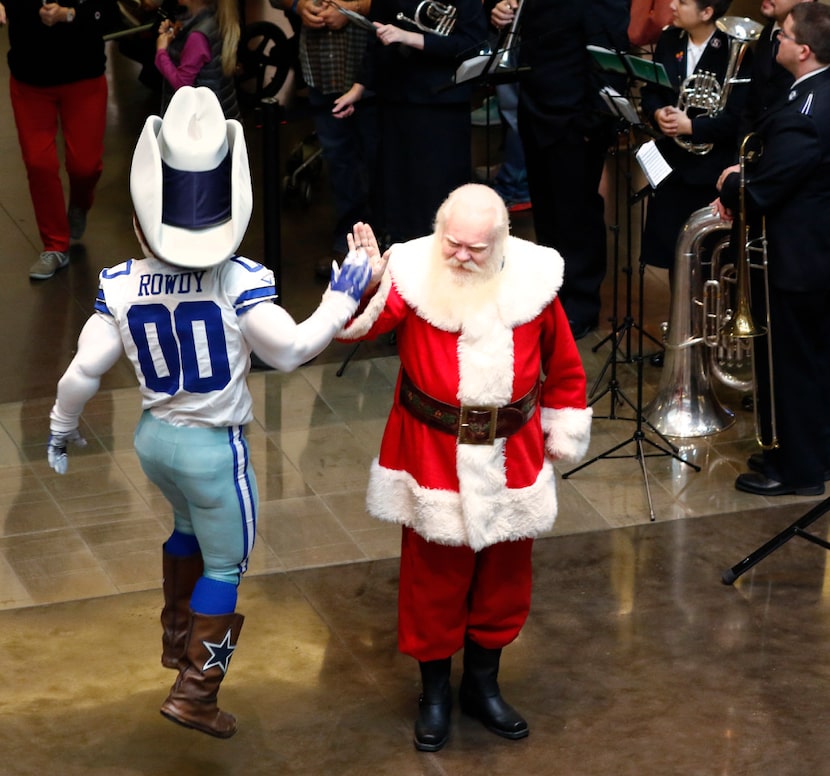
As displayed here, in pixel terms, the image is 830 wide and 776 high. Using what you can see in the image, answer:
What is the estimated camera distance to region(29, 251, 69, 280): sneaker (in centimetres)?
780

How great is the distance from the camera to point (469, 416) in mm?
4281

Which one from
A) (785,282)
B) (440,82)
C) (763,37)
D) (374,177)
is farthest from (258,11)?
(785,282)

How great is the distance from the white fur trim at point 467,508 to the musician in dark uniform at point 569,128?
275 centimetres

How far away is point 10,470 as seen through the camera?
6145mm

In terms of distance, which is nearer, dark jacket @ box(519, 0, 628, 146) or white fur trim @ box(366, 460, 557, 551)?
white fur trim @ box(366, 460, 557, 551)

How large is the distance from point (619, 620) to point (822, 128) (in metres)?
1.89

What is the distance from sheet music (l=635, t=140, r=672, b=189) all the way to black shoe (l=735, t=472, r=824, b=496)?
123 cm

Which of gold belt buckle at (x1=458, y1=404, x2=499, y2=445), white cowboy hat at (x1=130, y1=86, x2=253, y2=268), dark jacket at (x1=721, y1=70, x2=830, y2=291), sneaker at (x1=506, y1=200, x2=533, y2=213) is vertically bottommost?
sneaker at (x1=506, y1=200, x2=533, y2=213)

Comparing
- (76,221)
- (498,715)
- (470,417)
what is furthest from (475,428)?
(76,221)

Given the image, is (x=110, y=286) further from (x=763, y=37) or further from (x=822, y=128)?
(x=763, y=37)

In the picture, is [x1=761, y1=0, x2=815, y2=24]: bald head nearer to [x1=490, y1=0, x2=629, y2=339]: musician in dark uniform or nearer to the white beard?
[x1=490, y1=0, x2=629, y2=339]: musician in dark uniform

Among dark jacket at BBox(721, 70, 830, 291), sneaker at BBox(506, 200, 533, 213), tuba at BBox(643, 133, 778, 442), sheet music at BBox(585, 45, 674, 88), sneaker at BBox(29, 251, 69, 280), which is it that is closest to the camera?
dark jacket at BBox(721, 70, 830, 291)

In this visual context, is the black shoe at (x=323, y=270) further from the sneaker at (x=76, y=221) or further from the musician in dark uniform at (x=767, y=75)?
the musician in dark uniform at (x=767, y=75)

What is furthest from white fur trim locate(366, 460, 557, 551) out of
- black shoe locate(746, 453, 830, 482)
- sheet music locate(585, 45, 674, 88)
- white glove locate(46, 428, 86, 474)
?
sheet music locate(585, 45, 674, 88)
